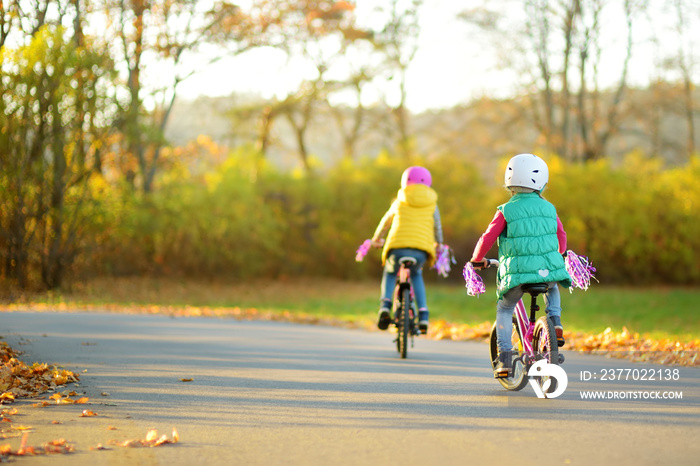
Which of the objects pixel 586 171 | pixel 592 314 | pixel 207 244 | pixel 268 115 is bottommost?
pixel 592 314

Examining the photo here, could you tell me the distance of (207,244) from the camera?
93.8 ft

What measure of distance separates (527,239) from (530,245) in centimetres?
5

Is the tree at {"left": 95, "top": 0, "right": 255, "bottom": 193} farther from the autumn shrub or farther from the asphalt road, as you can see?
the asphalt road

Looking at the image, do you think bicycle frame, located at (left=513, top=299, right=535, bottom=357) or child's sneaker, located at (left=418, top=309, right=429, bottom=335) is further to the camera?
child's sneaker, located at (left=418, top=309, right=429, bottom=335)

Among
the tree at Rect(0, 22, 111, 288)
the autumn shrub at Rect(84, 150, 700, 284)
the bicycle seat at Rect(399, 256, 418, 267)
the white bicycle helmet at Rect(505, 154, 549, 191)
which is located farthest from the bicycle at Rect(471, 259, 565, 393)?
the autumn shrub at Rect(84, 150, 700, 284)

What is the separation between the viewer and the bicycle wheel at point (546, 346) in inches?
260

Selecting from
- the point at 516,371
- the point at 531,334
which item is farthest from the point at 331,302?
the point at 531,334

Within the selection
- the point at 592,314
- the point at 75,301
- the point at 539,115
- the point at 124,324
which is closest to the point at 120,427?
the point at 124,324

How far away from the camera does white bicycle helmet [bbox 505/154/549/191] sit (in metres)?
6.86

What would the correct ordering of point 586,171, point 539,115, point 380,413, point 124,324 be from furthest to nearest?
point 539,115 → point 586,171 → point 124,324 → point 380,413

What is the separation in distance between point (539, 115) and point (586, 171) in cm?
623

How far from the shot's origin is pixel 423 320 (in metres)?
9.92

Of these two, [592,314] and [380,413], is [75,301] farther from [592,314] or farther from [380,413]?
[380,413]

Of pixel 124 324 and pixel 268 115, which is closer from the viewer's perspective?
pixel 124 324
